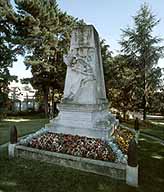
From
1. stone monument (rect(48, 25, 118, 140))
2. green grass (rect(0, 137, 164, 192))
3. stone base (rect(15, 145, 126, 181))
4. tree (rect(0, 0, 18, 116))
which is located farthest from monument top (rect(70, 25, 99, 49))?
tree (rect(0, 0, 18, 116))

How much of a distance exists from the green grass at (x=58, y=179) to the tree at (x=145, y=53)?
1504cm

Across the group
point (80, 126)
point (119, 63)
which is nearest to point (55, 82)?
point (119, 63)

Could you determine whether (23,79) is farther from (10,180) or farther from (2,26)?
(10,180)

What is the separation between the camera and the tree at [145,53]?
21297mm

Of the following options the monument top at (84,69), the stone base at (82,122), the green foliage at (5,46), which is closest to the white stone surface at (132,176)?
the stone base at (82,122)

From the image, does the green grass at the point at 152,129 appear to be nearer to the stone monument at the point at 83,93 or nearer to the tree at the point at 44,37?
the stone monument at the point at 83,93

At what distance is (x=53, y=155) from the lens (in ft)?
22.0

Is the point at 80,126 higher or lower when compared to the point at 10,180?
higher

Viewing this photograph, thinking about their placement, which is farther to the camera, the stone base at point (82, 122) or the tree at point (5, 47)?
the tree at point (5, 47)

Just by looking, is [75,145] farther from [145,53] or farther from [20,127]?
[145,53]

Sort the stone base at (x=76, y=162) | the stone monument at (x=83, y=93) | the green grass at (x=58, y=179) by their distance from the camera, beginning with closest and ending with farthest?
the green grass at (x=58, y=179) → the stone base at (x=76, y=162) → the stone monument at (x=83, y=93)

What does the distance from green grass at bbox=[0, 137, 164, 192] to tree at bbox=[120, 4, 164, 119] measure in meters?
15.0

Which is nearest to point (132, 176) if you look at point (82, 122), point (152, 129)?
point (82, 122)

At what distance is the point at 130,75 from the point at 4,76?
11242 mm
